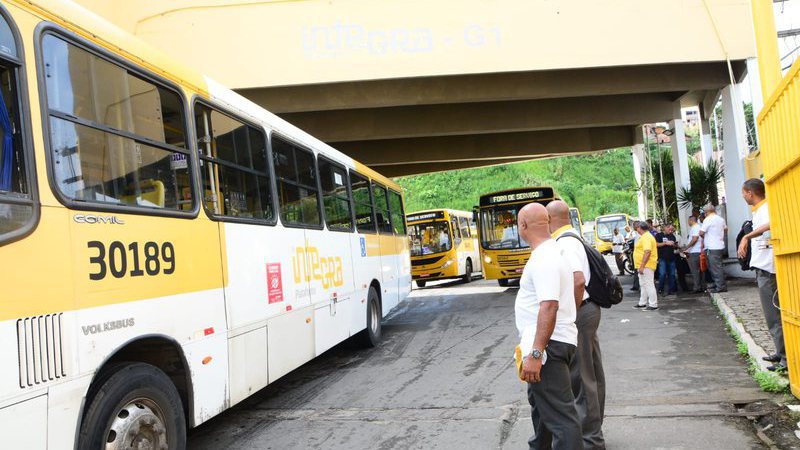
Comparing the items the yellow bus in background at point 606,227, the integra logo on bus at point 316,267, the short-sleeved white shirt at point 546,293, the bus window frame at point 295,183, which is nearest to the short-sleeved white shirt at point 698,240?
the integra logo on bus at point 316,267

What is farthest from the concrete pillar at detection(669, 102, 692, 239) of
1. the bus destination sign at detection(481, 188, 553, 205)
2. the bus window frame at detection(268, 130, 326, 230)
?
the bus window frame at detection(268, 130, 326, 230)

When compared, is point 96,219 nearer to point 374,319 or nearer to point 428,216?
point 374,319

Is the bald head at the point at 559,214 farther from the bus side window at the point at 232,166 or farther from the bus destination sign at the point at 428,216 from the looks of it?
the bus destination sign at the point at 428,216

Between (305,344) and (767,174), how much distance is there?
5058 mm

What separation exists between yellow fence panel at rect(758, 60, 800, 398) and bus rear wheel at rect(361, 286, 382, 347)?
6.16 meters

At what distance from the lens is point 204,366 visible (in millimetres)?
4742

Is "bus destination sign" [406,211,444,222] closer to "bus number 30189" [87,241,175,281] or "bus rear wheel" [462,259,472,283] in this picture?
"bus rear wheel" [462,259,472,283]

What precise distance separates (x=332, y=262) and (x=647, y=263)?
6634 millimetres

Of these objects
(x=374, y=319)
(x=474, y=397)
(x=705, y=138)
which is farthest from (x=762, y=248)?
(x=705, y=138)

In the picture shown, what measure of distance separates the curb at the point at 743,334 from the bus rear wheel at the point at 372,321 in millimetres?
5463

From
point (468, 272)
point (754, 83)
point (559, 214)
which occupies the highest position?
point (754, 83)

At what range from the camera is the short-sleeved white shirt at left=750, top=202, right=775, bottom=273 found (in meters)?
6.07

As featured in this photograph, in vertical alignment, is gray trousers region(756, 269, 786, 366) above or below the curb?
above

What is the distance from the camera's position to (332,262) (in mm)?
8336
